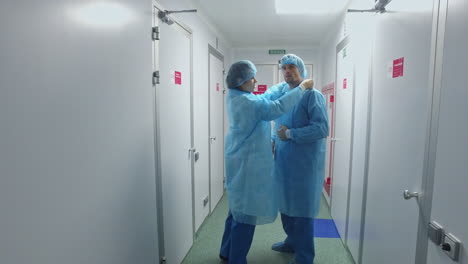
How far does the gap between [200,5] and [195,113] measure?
105cm

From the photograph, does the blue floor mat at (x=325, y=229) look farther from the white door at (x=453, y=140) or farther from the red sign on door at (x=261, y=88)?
the red sign on door at (x=261, y=88)

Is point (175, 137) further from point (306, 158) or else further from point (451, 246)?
point (451, 246)

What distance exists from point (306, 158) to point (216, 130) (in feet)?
5.70

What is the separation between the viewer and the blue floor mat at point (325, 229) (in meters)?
2.76

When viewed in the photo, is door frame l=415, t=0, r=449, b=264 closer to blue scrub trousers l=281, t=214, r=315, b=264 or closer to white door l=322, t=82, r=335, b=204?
blue scrub trousers l=281, t=214, r=315, b=264

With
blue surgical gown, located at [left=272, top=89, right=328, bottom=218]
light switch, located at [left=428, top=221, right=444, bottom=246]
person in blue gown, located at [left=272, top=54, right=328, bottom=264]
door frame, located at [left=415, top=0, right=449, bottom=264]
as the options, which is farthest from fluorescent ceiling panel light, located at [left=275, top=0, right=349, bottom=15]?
light switch, located at [left=428, top=221, right=444, bottom=246]

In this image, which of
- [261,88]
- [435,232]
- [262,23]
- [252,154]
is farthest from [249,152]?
[261,88]

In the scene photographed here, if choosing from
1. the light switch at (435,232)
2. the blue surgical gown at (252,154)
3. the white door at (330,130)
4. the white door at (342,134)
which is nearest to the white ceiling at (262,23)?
the white door at (342,134)

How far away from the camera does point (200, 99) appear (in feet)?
9.14

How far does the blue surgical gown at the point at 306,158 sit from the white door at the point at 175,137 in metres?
0.86

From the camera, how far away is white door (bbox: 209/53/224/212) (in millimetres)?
3303

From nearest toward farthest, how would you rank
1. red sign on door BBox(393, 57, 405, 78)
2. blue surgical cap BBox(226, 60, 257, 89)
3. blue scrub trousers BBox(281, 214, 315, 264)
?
red sign on door BBox(393, 57, 405, 78)
blue surgical cap BBox(226, 60, 257, 89)
blue scrub trousers BBox(281, 214, 315, 264)

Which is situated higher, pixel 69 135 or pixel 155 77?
pixel 155 77

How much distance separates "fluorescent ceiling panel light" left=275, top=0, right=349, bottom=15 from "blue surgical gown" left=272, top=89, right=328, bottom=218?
40.9 inches
